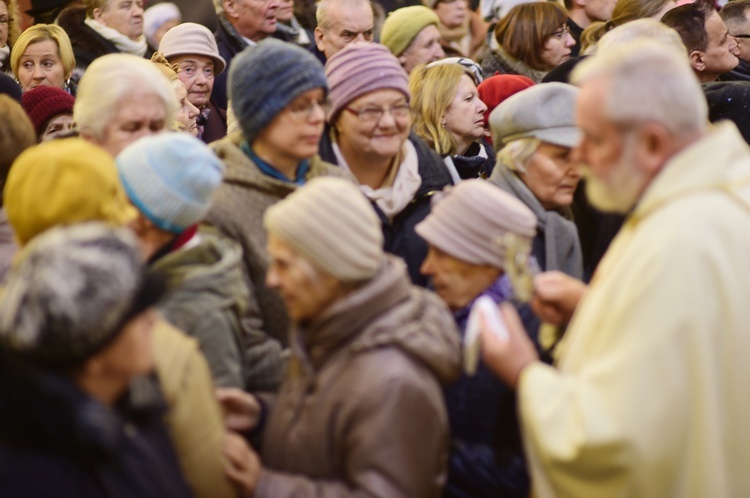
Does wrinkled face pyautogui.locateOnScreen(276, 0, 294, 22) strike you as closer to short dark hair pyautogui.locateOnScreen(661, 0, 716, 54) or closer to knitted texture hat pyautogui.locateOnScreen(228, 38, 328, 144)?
short dark hair pyautogui.locateOnScreen(661, 0, 716, 54)

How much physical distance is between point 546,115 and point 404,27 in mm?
2909

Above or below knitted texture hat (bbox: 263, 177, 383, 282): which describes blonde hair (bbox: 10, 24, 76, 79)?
below

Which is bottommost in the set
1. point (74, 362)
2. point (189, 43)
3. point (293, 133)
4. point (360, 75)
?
point (189, 43)

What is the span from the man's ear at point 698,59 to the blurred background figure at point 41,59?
150 inches

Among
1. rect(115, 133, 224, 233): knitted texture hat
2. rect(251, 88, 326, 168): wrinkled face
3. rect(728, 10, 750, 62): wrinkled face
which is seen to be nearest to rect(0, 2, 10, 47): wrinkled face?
rect(251, 88, 326, 168): wrinkled face

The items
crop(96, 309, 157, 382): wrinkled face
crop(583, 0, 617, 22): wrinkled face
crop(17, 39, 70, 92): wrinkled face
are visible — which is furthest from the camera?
crop(583, 0, 617, 22): wrinkled face

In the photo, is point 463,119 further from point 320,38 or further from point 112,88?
point 112,88

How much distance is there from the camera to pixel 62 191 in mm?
3076

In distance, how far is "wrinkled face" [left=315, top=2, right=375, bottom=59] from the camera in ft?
23.0

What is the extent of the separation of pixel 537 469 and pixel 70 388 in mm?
1349

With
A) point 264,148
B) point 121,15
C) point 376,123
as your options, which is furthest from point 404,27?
point 264,148

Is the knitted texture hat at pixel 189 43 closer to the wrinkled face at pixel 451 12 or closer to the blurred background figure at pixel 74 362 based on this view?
the wrinkled face at pixel 451 12

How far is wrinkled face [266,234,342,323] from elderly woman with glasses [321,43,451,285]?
5.20ft

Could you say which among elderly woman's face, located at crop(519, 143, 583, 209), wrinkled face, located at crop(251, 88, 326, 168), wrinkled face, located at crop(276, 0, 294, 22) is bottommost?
wrinkled face, located at crop(276, 0, 294, 22)
